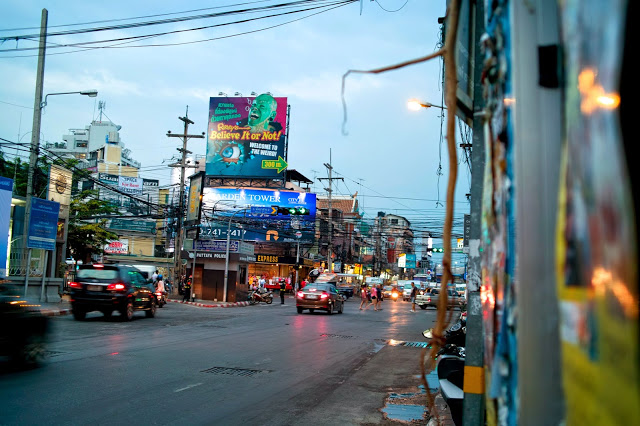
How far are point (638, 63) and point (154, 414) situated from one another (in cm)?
672

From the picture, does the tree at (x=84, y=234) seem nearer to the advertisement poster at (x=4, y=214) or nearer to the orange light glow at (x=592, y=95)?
the advertisement poster at (x=4, y=214)

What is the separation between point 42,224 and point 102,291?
535cm

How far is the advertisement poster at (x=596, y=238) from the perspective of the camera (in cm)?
116

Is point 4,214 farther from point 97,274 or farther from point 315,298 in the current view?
point 315,298

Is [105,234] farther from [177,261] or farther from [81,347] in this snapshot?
[81,347]

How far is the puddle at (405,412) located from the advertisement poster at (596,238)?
6.28m

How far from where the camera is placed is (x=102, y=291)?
18.3 m

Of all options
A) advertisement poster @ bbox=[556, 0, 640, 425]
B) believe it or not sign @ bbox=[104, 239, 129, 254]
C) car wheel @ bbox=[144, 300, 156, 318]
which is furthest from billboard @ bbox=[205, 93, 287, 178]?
advertisement poster @ bbox=[556, 0, 640, 425]

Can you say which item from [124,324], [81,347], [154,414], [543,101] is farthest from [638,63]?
[124,324]

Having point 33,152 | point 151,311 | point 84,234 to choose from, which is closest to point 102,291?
point 151,311

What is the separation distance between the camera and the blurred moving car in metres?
8.71

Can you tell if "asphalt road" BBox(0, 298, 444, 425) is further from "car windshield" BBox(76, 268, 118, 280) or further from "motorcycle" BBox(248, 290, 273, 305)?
"motorcycle" BBox(248, 290, 273, 305)

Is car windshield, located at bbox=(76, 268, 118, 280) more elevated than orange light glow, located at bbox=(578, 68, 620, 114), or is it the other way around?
orange light glow, located at bbox=(578, 68, 620, 114)

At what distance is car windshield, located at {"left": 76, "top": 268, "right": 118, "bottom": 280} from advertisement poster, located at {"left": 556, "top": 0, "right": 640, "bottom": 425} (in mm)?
18724
